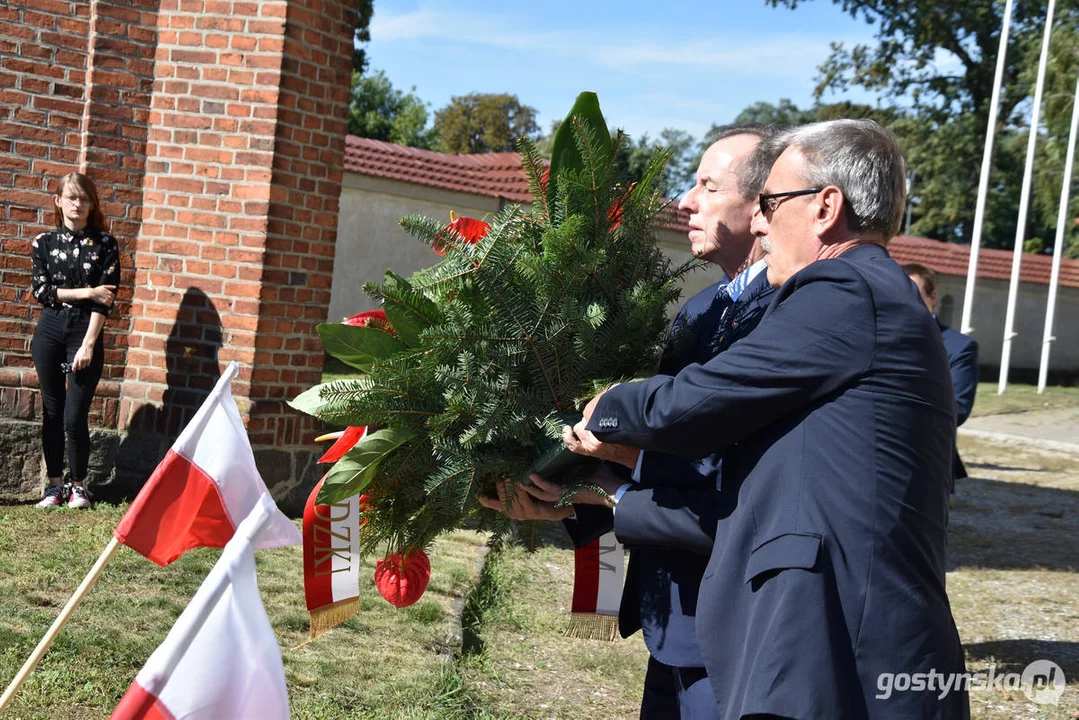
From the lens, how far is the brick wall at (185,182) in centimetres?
594

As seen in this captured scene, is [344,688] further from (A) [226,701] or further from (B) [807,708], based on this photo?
(B) [807,708]

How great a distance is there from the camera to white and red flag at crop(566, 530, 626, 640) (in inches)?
118

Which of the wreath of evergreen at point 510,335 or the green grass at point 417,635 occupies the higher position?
the wreath of evergreen at point 510,335

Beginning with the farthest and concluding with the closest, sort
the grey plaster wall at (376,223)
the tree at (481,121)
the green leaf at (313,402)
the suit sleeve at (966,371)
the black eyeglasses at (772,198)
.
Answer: the tree at (481,121) < the grey plaster wall at (376,223) < the suit sleeve at (966,371) < the green leaf at (313,402) < the black eyeglasses at (772,198)

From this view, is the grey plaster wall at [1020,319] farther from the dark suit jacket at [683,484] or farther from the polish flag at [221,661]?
the polish flag at [221,661]

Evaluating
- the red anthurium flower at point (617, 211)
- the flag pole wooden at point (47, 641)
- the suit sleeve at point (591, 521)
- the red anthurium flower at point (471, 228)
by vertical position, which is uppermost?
the red anthurium flower at point (617, 211)

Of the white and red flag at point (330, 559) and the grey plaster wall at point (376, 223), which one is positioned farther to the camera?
the grey plaster wall at point (376, 223)

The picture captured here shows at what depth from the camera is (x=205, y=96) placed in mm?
5996

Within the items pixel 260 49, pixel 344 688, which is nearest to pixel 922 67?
pixel 260 49

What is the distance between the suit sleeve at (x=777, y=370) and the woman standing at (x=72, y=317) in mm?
4826

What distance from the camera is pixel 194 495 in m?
2.92

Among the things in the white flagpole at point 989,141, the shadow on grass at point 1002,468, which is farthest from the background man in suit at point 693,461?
the white flagpole at point 989,141

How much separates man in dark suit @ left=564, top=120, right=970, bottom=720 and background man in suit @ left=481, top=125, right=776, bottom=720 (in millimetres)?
285

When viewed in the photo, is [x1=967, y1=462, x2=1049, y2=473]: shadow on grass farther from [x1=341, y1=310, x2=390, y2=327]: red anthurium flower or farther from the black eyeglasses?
the black eyeglasses
